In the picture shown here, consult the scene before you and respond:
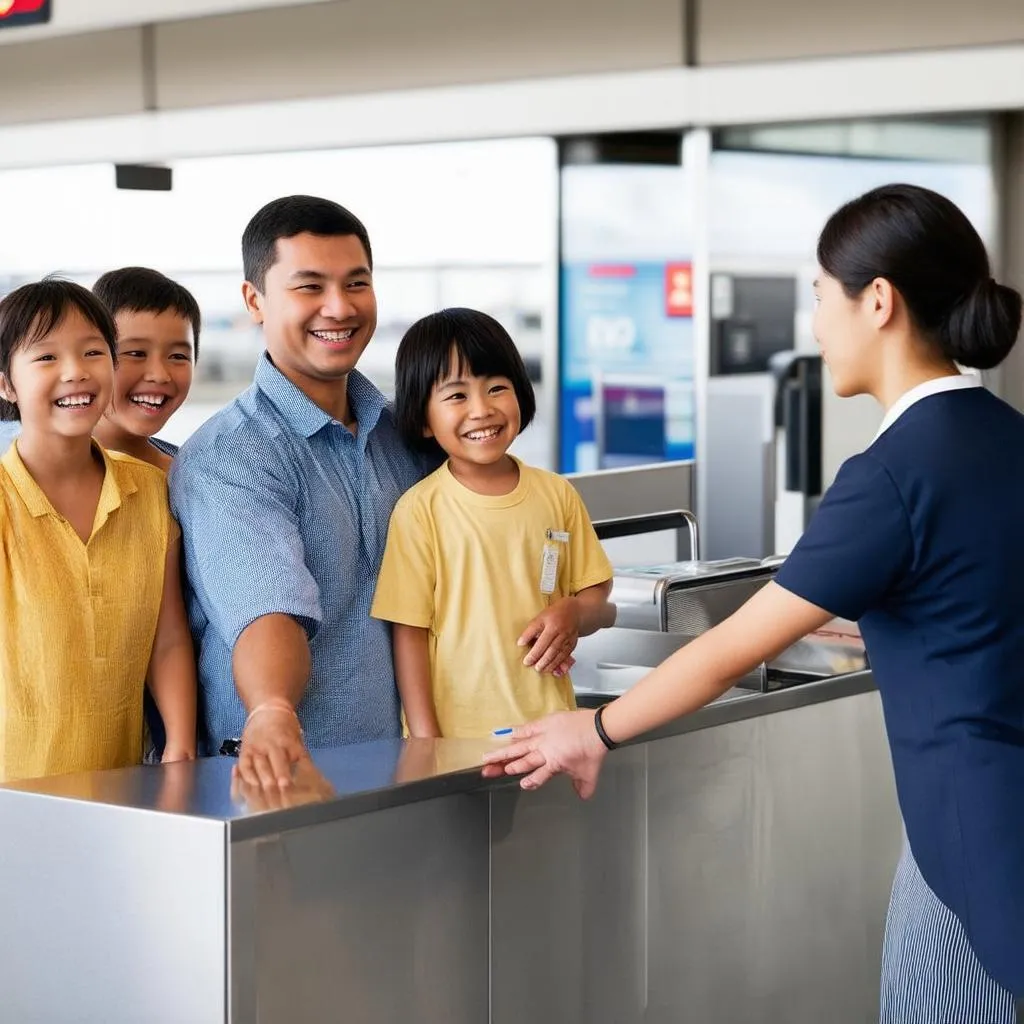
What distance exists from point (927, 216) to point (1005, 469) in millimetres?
254

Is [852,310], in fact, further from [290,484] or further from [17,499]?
[17,499]

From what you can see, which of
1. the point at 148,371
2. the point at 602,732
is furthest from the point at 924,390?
the point at 148,371

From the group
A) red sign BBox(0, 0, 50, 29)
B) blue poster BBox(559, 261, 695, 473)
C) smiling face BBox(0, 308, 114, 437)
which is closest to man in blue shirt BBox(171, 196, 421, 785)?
smiling face BBox(0, 308, 114, 437)

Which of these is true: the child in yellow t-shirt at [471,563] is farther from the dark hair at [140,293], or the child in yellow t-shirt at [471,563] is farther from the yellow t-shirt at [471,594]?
the dark hair at [140,293]

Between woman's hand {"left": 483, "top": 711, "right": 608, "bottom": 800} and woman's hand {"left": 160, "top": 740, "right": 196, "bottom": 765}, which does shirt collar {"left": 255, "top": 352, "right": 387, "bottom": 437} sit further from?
woman's hand {"left": 483, "top": 711, "right": 608, "bottom": 800}

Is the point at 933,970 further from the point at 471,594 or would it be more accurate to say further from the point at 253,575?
the point at 253,575

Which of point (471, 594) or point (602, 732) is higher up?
point (471, 594)

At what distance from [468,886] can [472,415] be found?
23.5 inches

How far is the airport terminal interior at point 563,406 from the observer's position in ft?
5.33

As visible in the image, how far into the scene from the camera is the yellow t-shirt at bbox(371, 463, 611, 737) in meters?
2.07

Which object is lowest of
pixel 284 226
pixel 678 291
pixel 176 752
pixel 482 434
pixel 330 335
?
pixel 176 752

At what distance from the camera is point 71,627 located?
1.92m

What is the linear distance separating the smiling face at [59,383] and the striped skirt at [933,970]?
3.39ft

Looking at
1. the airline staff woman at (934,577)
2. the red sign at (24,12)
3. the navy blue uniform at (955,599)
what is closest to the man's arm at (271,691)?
the airline staff woman at (934,577)
